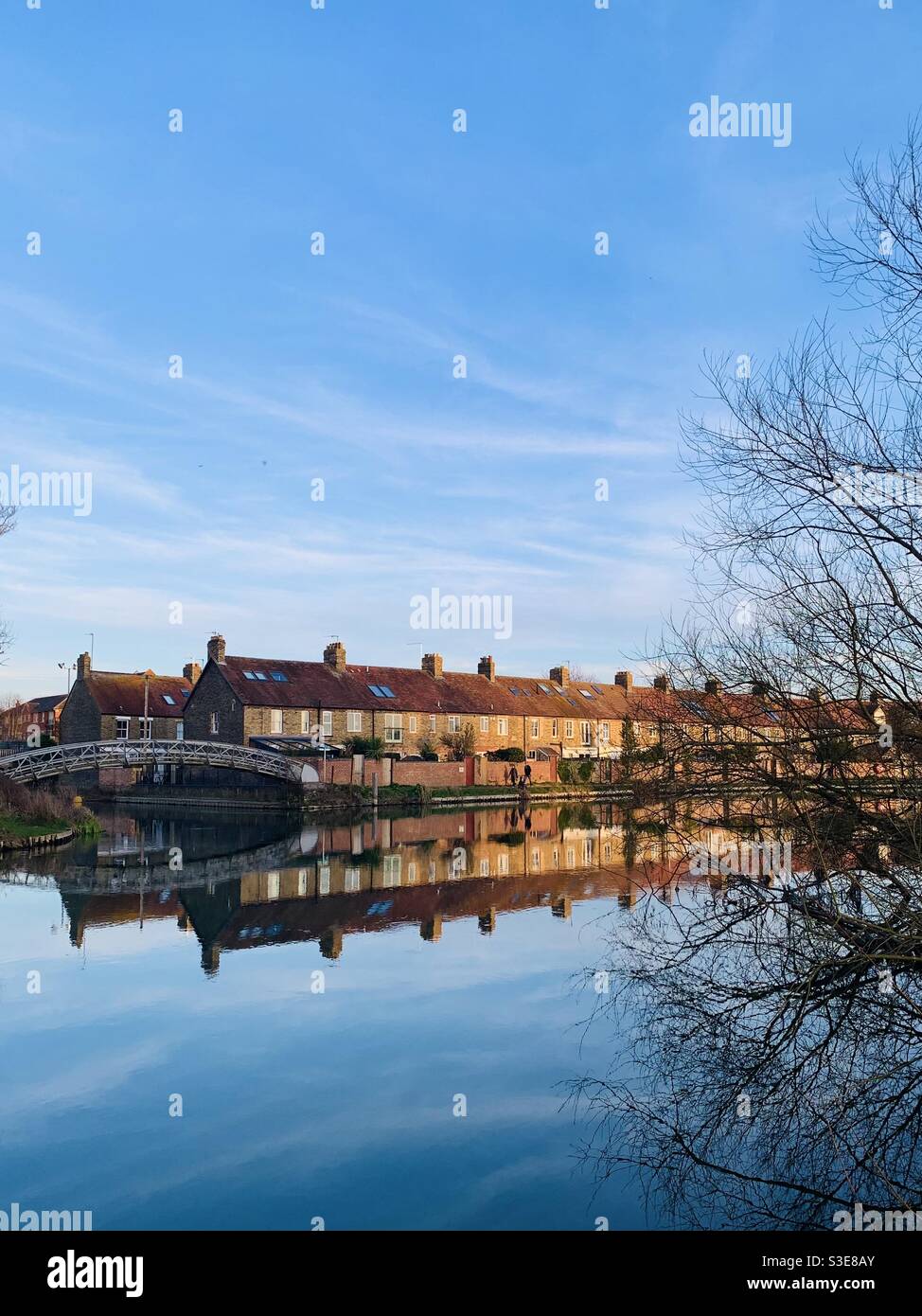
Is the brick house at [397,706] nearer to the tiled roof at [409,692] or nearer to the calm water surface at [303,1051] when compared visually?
the tiled roof at [409,692]

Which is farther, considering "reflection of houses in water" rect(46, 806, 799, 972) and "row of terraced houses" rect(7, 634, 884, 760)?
"row of terraced houses" rect(7, 634, 884, 760)

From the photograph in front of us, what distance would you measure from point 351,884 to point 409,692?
3651cm

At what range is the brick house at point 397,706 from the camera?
51219 millimetres

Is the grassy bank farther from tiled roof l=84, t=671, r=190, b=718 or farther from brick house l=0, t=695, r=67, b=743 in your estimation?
brick house l=0, t=695, r=67, b=743

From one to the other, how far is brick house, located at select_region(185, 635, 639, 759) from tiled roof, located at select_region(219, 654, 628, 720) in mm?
→ 65

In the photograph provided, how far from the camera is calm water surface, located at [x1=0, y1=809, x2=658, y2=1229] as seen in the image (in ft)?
22.7

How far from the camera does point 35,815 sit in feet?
96.3

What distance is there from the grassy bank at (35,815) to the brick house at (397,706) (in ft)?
58.8

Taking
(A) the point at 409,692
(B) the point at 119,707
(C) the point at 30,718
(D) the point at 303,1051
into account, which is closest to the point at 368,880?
(D) the point at 303,1051

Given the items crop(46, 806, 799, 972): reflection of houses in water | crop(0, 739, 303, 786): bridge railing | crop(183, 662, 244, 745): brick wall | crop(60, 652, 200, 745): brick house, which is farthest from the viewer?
crop(60, 652, 200, 745): brick house

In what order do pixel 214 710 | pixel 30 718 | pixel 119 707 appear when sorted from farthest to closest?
pixel 30 718 → pixel 119 707 → pixel 214 710

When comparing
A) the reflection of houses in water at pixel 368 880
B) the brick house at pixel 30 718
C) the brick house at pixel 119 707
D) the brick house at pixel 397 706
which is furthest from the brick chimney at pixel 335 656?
the brick house at pixel 30 718

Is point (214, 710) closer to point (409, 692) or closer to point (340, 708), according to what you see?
point (340, 708)

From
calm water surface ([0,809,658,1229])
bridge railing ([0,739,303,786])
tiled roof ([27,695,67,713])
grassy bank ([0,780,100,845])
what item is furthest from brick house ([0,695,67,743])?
calm water surface ([0,809,658,1229])
